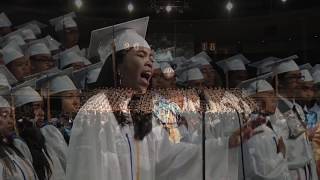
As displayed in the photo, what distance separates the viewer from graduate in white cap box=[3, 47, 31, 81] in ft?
10.2

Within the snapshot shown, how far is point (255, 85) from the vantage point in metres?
3.52

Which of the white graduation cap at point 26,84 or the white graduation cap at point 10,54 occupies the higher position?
the white graduation cap at point 10,54

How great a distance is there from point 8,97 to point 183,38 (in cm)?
106

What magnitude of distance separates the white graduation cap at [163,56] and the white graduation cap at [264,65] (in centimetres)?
53

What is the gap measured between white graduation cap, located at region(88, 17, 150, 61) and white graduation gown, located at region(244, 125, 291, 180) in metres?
0.90

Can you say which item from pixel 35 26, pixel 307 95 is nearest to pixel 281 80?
pixel 307 95

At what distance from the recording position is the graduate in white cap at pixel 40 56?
3.16m

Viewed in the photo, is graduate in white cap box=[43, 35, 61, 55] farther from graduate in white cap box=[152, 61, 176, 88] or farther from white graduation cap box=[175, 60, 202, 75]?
white graduation cap box=[175, 60, 202, 75]

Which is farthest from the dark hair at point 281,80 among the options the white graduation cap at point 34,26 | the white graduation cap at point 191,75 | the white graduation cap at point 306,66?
the white graduation cap at point 34,26

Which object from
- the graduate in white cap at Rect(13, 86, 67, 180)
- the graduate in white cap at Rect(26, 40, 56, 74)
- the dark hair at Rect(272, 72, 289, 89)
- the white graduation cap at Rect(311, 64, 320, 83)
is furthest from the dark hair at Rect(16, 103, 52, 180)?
the white graduation cap at Rect(311, 64, 320, 83)

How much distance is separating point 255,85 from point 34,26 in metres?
1.36

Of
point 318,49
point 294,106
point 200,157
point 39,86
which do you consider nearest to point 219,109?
point 200,157

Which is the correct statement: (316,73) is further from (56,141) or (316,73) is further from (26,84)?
(26,84)

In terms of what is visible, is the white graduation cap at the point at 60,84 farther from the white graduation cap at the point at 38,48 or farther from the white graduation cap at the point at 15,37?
the white graduation cap at the point at 15,37
